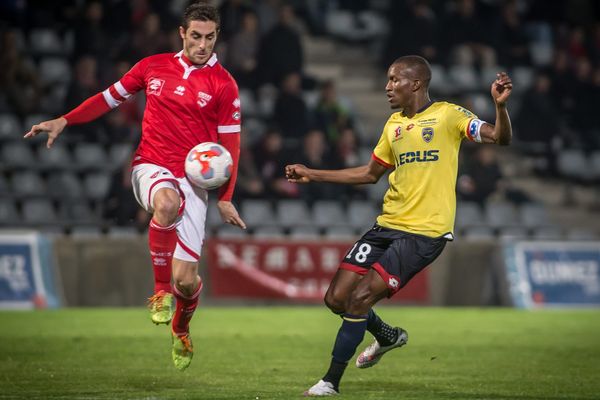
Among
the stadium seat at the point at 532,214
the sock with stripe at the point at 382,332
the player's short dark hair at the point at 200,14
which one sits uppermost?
the player's short dark hair at the point at 200,14

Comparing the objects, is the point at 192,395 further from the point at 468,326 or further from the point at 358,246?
the point at 468,326

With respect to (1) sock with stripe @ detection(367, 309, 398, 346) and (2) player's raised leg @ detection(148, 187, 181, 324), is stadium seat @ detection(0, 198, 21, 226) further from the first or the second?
(1) sock with stripe @ detection(367, 309, 398, 346)

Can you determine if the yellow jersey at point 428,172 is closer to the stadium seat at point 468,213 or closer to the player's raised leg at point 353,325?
the player's raised leg at point 353,325

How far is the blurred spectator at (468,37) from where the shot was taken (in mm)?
21531

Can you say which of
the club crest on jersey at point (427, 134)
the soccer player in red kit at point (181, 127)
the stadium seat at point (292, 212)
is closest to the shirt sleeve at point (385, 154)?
the club crest on jersey at point (427, 134)

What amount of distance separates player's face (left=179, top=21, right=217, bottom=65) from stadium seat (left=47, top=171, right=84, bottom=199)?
28.6 ft

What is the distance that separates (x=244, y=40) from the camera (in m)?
19.1

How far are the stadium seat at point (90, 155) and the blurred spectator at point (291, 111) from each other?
2.93 m

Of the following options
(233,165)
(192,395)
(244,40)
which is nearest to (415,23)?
(244,40)

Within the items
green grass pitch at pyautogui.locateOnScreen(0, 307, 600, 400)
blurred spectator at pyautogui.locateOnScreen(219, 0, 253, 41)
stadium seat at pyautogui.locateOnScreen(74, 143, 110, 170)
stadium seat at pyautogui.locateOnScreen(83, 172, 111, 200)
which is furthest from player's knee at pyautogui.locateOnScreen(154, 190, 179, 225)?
blurred spectator at pyautogui.locateOnScreen(219, 0, 253, 41)

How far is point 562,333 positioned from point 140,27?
903 centimetres

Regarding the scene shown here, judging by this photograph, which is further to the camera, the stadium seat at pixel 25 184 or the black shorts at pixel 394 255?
the stadium seat at pixel 25 184

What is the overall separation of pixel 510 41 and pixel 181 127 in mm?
15229

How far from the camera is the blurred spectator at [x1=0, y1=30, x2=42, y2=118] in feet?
56.3
